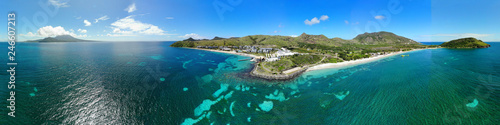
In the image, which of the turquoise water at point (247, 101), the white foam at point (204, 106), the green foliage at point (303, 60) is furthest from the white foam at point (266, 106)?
the green foliage at point (303, 60)

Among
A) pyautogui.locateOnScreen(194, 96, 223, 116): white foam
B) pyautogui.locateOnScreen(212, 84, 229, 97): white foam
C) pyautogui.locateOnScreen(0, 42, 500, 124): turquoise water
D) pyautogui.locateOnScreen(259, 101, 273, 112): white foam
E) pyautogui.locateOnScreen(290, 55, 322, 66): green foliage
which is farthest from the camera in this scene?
pyautogui.locateOnScreen(290, 55, 322, 66): green foliage

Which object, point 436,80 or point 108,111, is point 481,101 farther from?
point 108,111

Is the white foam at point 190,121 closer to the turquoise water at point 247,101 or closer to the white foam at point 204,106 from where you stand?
the turquoise water at point 247,101

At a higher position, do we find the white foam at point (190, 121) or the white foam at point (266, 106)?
the white foam at point (266, 106)

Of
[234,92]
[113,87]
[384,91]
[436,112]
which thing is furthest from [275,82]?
[113,87]

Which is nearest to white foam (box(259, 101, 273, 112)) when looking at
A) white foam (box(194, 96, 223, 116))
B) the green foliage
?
white foam (box(194, 96, 223, 116))

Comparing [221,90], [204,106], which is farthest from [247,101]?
[221,90]

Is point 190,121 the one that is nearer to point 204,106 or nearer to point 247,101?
point 204,106

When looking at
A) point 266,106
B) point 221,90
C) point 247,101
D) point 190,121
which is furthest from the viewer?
point 221,90

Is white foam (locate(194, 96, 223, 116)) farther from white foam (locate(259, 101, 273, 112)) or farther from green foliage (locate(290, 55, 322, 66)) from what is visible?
green foliage (locate(290, 55, 322, 66))

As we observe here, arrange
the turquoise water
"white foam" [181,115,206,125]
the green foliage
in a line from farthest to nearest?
the green foliage < the turquoise water < "white foam" [181,115,206,125]

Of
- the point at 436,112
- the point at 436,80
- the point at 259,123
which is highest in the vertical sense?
the point at 436,80
